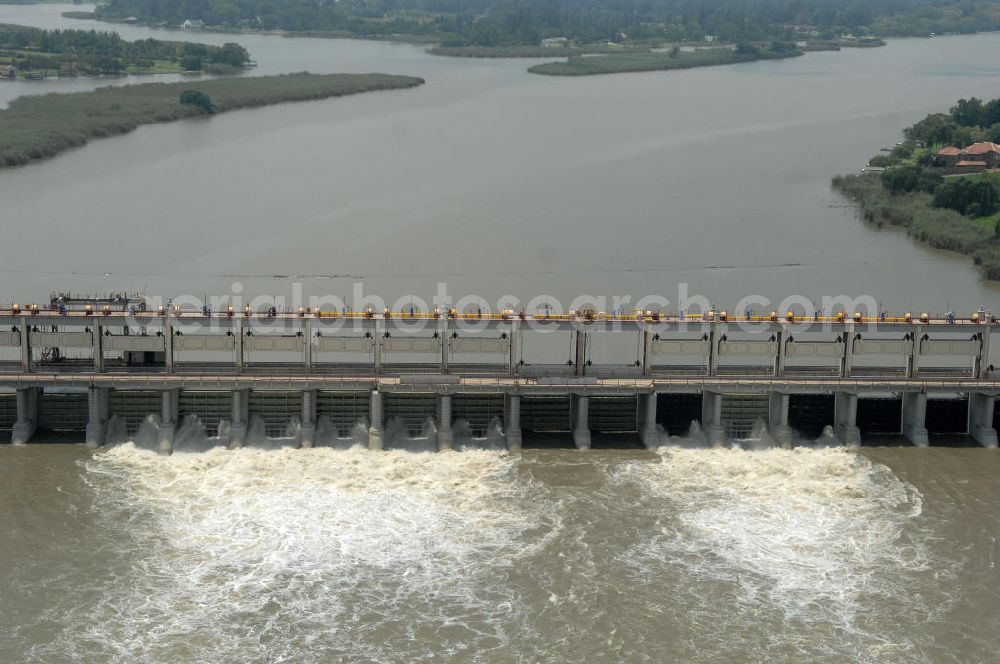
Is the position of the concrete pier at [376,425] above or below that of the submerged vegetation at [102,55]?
below

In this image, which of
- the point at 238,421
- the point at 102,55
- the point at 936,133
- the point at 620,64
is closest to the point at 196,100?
the point at 102,55

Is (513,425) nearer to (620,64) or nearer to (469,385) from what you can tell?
(469,385)

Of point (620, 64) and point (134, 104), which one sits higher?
point (620, 64)

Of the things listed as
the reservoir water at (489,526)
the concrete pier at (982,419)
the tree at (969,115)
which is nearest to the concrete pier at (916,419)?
the reservoir water at (489,526)

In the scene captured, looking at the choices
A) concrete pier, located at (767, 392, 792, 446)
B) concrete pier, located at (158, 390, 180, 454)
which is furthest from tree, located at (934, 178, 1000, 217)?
concrete pier, located at (158, 390, 180, 454)

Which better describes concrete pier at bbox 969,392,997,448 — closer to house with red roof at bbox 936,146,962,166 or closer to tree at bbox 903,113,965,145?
house with red roof at bbox 936,146,962,166

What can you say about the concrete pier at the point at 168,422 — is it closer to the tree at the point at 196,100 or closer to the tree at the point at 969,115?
the tree at the point at 196,100
